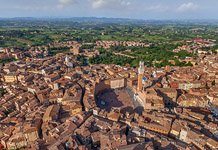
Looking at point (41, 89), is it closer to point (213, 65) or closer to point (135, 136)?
point (135, 136)

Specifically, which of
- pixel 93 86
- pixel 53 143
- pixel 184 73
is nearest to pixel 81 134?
pixel 53 143

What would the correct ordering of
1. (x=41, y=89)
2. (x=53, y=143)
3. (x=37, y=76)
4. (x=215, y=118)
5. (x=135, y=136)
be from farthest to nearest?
(x=37, y=76) → (x=41, y=89) → (x=215, y=118) → (x=135, y=136) → (x=53, y=143)

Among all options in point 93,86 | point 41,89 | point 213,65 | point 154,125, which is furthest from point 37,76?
point 213,65

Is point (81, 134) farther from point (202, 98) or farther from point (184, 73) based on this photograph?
point (184, 73)

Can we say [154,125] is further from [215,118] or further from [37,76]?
[37,76]

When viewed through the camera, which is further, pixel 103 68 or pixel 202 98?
pixel 103 68

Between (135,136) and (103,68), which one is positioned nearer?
(135,136)

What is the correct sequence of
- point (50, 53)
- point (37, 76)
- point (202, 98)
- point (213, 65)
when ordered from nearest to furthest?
point (202, 98) < point (37, 76) < point (213, 65) < point (50, 53)

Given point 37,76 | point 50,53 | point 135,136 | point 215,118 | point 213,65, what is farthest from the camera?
point 50,53

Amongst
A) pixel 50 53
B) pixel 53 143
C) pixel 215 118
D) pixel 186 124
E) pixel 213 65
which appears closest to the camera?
pixel 53 143
